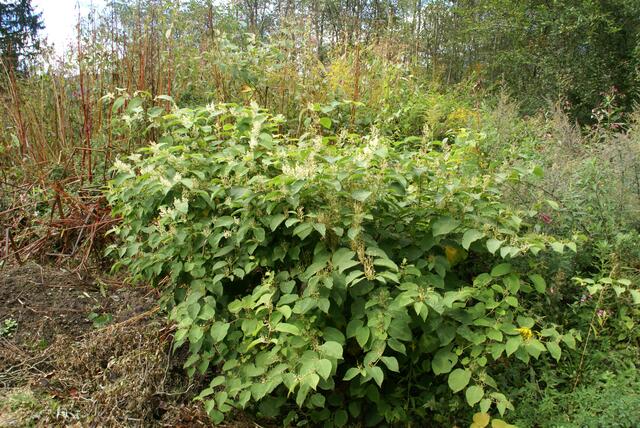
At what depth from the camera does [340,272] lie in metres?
1.86

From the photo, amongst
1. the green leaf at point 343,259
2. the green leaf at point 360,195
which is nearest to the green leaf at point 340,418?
the green leaf at point 343,259

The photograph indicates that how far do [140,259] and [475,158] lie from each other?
5.15 ft

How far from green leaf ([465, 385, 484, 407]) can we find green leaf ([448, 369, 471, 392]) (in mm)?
27

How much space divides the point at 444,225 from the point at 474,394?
60cm

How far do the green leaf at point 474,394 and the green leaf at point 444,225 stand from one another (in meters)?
0.55

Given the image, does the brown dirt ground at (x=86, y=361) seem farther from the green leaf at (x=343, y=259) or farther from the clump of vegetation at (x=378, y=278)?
the green leaf at (x=343, y=259)

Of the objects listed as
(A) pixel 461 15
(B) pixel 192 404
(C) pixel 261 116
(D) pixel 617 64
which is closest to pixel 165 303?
(B) pixel 192 404

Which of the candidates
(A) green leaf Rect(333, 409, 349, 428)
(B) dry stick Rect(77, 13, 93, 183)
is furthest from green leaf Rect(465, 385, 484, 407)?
(B) dry stick Rect(77, 13, 93, 183)

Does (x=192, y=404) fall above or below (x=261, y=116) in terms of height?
below

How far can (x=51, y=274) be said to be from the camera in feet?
10.3

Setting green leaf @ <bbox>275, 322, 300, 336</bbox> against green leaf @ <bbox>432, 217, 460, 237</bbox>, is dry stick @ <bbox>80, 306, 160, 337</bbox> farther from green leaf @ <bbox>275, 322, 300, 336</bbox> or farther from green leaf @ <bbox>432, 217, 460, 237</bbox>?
Result: green leaf @ <bbox>432, 217, 460, 237</bbox>

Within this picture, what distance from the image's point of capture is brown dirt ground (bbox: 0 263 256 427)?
2229 mm

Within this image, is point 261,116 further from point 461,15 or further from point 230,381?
point 461,15

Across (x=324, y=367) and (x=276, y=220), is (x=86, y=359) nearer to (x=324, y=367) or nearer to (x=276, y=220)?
(x=276, y=220)
